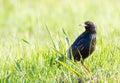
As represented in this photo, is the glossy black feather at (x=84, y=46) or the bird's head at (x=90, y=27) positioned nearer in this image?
the glossy black feather at (x=84, y=46)

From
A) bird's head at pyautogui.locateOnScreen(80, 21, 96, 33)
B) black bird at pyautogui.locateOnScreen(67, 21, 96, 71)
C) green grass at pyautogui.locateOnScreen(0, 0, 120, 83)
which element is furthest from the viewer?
bird's head at pyautogui.locateOnScreen(80, 21, 96, 33)

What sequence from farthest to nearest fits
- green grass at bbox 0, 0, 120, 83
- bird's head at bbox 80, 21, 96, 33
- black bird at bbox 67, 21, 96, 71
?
bird's head at bbox 80, 21, 96, 33 < black bird at bbox 67, 21, 96, 71 < green grass at bbox 0, 0, 120, 83

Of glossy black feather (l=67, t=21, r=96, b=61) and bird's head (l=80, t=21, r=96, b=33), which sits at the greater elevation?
bird's head (l=80, t=21, r=96, b=33)

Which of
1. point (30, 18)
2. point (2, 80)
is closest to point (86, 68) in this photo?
point (2, 80)

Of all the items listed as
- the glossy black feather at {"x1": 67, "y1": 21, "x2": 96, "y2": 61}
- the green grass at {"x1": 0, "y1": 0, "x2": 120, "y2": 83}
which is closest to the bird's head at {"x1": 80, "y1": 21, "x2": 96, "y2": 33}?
the glossy black feather at {"x1": 67, "y1": 21, "x2": 96, "y2": 61}

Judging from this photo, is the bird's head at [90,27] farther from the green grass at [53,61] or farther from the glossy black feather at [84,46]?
Result: the green grass at [53,61]

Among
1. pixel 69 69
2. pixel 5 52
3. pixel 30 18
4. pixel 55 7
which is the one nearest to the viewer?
pixel 69 69

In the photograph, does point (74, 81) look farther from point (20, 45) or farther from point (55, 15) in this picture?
point (55, 15)

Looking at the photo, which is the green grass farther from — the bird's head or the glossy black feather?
the bird's head

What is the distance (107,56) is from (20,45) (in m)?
1.36

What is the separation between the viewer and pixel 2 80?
7625mm

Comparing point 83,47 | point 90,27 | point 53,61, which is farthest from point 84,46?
point 53,61

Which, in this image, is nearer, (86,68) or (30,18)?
(86,68)

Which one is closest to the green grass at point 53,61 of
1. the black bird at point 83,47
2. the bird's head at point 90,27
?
the black bird at point 83,47
